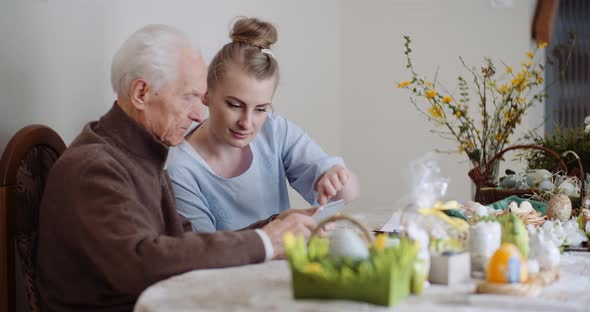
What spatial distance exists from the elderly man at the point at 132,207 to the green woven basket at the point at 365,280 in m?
0.30

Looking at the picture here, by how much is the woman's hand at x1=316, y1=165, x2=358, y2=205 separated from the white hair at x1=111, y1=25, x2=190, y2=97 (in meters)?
0.54

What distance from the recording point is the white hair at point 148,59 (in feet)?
5.32

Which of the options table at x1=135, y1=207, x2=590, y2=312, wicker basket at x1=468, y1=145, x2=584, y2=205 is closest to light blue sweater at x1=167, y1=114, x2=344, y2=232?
wicker basket at x1=468, y1=145, x2=584, y2=205

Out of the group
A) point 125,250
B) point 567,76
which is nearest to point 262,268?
point 125,250

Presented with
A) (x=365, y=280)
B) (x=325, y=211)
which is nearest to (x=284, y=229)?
(x=325, y=211)

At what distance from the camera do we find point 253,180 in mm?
2281

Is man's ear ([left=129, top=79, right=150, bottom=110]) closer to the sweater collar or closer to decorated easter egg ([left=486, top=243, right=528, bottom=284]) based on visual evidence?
the sweater collar

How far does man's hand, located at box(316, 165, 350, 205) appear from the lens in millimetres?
1959

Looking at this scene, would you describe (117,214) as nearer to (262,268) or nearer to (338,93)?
(262,268)

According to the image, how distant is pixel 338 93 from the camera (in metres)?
4.74

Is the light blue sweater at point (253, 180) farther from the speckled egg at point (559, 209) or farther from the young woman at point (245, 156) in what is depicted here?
the speckled egg at point (559, 209)

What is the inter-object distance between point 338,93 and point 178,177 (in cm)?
274

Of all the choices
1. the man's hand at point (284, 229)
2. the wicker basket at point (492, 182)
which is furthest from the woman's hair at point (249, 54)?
the wicker basket at point (492, 182)

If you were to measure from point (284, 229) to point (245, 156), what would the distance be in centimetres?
88
